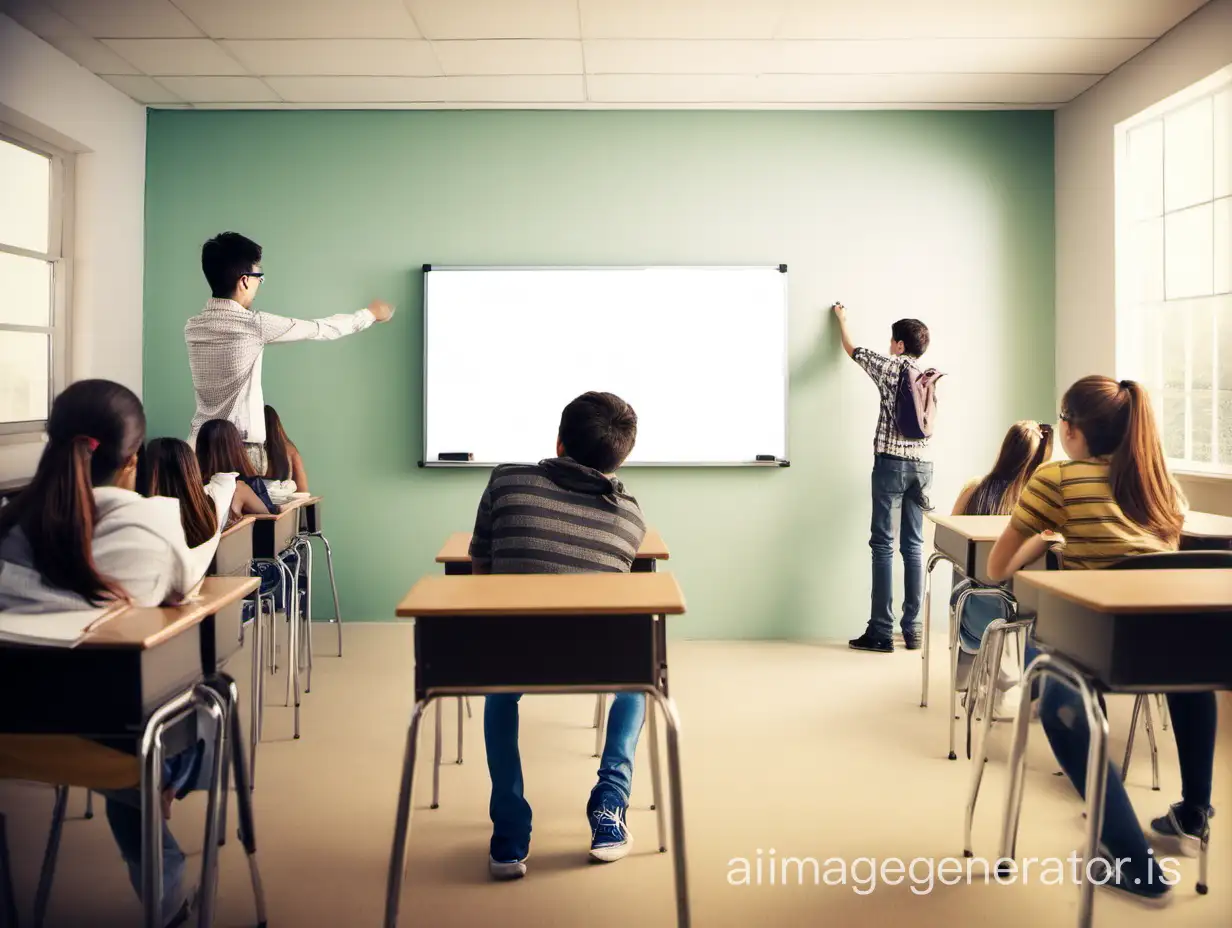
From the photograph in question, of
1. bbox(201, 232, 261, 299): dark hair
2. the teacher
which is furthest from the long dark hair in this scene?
bbox(201, 232, 261, 299): dark hair

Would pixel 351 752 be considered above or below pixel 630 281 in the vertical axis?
below

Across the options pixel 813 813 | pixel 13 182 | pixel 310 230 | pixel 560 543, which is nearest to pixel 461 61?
pixel 310 230

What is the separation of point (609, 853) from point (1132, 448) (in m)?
1.65

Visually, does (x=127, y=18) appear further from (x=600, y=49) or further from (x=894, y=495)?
(x=894, y=495)

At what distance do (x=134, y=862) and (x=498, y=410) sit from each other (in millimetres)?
3218

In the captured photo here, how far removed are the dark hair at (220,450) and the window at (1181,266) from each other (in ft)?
12.5

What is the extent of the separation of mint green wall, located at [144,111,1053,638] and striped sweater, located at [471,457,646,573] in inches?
104

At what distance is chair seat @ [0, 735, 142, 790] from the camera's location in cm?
177

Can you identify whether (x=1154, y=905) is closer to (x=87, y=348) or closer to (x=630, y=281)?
(x=630, y=281)

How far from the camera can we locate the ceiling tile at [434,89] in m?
4.52

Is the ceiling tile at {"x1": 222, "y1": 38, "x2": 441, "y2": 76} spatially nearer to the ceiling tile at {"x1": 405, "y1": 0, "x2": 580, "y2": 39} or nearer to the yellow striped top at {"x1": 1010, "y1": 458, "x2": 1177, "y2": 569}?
the ceiling tile at {"x1": 405, "y1": 0, "x2": 580, "y2": 39}

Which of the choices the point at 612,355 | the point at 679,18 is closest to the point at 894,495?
the point at 612,355

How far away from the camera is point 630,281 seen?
193 inches

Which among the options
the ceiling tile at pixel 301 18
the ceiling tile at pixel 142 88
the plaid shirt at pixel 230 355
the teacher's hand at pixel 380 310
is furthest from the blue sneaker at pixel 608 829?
the ceiling tile at pixel 142 88
